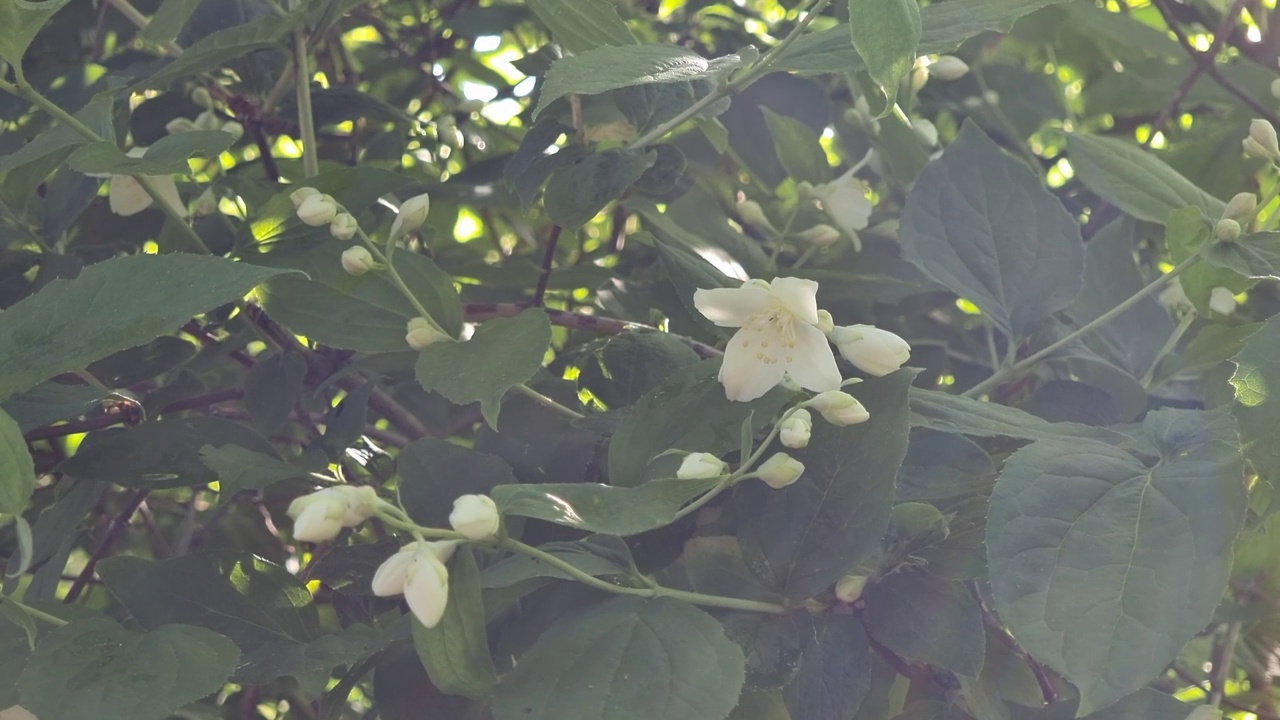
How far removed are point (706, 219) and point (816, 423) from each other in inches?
17.7

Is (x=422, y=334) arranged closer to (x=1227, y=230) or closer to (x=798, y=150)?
(x=798, y=150)

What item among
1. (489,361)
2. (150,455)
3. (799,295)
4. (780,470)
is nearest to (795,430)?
(780,470)

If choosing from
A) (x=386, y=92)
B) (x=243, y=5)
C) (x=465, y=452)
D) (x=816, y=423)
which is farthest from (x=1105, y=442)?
(x=386, y=92)

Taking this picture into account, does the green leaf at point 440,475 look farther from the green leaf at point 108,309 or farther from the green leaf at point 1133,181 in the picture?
the green leaf at point 1133,181

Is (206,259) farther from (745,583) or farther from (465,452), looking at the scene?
(745,583)

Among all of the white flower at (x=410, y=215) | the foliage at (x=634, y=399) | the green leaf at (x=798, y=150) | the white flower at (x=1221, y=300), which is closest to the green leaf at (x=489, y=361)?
the foliage at (x=634, y=399)

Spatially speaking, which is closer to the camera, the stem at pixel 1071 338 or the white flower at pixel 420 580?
the white flower at pixel 420 580

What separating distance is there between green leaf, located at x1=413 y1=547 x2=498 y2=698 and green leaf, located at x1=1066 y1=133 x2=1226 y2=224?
0.74 meters

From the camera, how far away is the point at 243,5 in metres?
1.25

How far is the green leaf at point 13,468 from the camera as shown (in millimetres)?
732

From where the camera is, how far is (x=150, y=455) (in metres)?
0.94

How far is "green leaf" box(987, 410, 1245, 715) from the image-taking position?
663 millimetres

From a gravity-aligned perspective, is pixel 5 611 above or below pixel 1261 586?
above

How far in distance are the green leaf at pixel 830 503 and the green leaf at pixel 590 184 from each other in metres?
0.31
